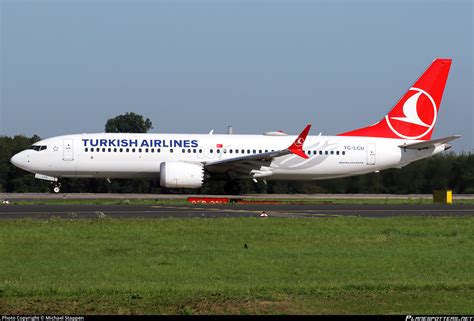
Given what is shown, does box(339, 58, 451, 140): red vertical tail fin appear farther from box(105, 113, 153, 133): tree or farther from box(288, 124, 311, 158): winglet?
box(105, 113, 153, 133): tree

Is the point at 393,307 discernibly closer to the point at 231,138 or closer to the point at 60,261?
the point at 60,261

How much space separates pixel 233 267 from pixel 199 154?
30020 millimetres

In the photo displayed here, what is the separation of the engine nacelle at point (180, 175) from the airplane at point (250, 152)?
0.05m

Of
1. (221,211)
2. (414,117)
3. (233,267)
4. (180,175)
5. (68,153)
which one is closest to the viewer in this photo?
(233,267)

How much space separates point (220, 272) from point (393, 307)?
4.18 m

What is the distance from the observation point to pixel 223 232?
2184cm

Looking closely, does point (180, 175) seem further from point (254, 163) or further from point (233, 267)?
point (233, 267)

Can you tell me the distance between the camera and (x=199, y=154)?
1810 inches

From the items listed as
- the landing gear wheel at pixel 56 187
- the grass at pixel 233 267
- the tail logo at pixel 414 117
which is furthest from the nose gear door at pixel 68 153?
the grass at pixel 233 267

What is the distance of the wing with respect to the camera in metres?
44.6

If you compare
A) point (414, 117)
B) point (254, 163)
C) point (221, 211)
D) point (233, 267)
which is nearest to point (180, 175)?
point (254, 163)

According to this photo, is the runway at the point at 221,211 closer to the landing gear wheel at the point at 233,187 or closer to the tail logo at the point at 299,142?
the tail logo at the point at 299,142

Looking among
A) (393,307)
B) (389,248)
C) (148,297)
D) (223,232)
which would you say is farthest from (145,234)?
(393,307)

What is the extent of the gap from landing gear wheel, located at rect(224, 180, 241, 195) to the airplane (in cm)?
6
